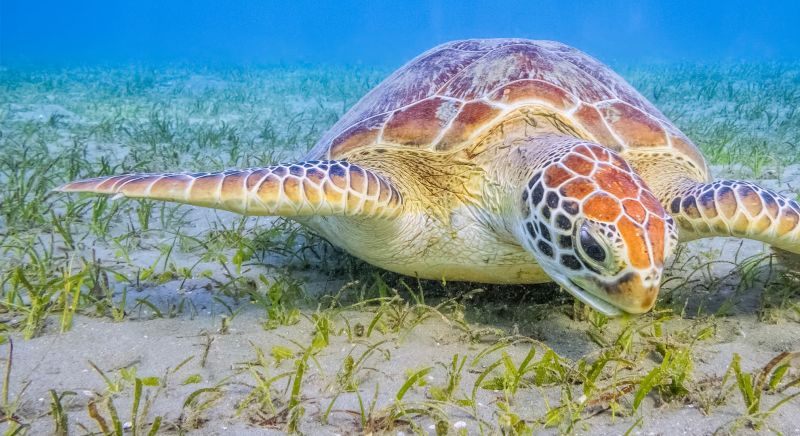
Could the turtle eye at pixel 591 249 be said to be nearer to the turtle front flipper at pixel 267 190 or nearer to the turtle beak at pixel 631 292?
the turtle beak at pixel 631 292

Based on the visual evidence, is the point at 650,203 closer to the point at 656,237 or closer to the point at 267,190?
the point at 656,237

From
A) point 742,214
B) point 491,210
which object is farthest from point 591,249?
point 742,214

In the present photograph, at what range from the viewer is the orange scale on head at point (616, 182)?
1780 millimetres

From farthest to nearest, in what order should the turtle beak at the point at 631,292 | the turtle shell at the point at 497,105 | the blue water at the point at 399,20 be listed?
the blue water at the point at 399,20, the turtle shell at the point at 497,105, the turtle beak at the point at 631,292

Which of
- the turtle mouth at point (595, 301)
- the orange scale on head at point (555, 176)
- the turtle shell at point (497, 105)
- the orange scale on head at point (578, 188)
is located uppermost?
the turtle shell at point (497, 105)

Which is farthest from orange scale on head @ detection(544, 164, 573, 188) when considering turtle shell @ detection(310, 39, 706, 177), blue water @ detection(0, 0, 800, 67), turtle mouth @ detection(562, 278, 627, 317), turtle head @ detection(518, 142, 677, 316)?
blue water @ detection(0, 0, 800, 67)

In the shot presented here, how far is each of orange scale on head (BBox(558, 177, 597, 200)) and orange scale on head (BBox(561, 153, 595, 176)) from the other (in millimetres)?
53

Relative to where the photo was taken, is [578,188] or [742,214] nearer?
[578,188]

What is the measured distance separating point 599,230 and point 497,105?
1.21 m

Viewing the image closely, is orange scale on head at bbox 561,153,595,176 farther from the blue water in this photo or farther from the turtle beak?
the blue water

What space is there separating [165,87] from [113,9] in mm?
151907

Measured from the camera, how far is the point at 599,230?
1684mm

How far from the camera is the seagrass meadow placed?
5.41ft

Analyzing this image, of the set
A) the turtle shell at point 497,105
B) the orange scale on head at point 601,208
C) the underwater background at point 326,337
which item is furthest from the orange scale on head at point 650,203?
the turtle shell at point 497,105
